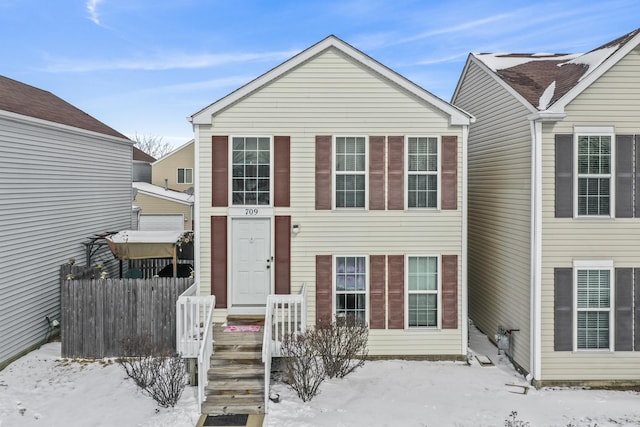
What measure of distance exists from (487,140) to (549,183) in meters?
3.16

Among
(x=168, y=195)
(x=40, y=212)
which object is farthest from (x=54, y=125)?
(x=168, y=195)

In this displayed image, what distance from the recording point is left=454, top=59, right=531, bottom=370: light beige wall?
32.9ft

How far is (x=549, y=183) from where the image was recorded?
9484mm

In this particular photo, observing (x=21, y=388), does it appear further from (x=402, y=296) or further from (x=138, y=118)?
(x=138, y=118)

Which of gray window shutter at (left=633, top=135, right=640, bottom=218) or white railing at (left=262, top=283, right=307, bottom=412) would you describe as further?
gray window shutter at (left=633, top=135, right=640, bottom=218)

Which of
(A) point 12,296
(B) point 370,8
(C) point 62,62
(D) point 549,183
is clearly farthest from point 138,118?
(D) point 549,183

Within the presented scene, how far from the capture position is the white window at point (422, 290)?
10672mm

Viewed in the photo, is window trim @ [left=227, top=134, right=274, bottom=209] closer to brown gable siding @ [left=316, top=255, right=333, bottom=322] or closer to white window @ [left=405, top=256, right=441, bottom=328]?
brown gable siding @ [left=316, top=255, right=333, bottom=322]

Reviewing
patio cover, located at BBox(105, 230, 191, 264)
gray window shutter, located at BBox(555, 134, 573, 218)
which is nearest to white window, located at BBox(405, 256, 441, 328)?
gray window shutter, located at BBox(555, 134, 573, 218)

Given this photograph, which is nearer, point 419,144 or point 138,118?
point 419,144

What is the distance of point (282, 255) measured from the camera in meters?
10.7

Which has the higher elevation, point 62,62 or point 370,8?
point 62,62

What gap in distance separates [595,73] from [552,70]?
2.40 metres

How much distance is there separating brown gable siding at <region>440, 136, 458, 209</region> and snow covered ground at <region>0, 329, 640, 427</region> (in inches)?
148
